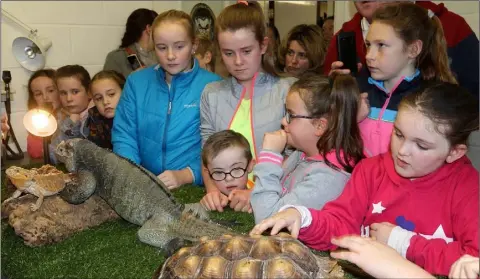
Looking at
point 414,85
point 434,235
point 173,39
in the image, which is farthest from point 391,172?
point 173,39

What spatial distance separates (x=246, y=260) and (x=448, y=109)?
31.9 inches

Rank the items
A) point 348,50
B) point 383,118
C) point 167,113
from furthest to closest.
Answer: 1. point 167,113
2. point 348,50
3. point 383,118

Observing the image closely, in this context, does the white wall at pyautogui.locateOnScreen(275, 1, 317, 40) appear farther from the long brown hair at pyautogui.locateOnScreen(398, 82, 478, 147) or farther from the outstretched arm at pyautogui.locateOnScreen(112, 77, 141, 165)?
the long brown hair at pyautogui.locateOnScreen(398, 82, 478, 147)

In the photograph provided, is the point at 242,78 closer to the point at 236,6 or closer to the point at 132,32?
the point at 236,6

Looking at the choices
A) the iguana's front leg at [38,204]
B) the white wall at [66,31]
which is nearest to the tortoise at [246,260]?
the iguana's front leg at [38,204]

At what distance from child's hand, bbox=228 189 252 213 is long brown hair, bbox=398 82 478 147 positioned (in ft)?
2.75

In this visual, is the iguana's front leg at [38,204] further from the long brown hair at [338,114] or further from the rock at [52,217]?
the long brown hair at [338,114]

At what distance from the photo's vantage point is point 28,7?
4453 millimetres

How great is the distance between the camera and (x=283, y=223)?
1.50 meters

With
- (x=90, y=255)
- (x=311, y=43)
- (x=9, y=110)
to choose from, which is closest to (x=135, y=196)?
(x=90, y=255)

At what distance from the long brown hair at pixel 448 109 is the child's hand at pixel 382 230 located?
1.08 feet

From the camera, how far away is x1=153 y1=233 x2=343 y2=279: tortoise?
1.20 m

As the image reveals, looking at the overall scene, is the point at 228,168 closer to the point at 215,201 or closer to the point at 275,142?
the point at 215,201

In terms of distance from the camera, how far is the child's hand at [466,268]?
1105 mm
